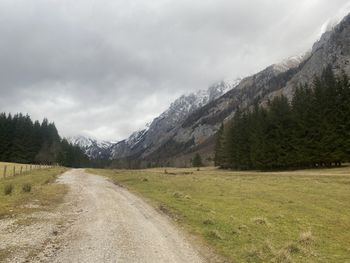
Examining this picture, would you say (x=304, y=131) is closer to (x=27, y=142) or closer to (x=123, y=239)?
(x=123, y=239)

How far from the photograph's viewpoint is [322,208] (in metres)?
24.9

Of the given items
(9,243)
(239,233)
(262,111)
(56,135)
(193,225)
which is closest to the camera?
(9,243)

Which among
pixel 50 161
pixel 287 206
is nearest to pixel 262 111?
pixel 287 206

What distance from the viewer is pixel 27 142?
460 feet

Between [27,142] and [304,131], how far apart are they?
106 m

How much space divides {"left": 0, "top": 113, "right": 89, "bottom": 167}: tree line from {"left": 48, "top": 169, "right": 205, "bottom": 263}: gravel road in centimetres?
12259

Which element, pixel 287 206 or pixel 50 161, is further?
pixel 50 161

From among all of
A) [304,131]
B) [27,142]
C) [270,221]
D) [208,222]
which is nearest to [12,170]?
[304,131]

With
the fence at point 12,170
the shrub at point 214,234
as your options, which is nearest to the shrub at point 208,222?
the shrub at point 214,234

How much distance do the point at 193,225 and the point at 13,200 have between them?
43.0ft

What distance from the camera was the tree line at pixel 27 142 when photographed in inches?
5320

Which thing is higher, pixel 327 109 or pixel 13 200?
pixel 327 109

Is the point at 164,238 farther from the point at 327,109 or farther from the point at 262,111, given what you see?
the point at 262,111

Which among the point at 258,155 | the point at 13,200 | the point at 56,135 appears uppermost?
the point at 56,135
